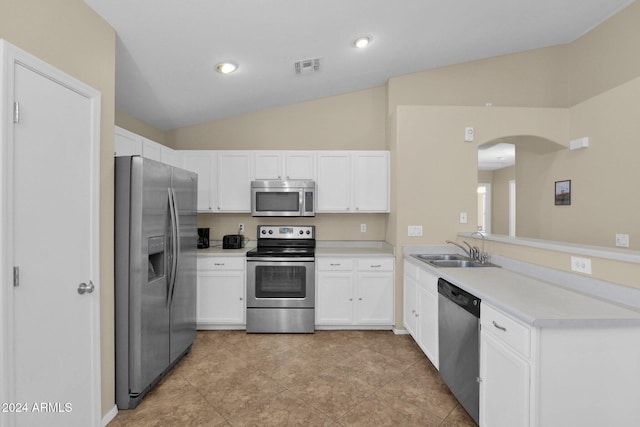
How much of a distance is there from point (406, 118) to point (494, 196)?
6.23 metres

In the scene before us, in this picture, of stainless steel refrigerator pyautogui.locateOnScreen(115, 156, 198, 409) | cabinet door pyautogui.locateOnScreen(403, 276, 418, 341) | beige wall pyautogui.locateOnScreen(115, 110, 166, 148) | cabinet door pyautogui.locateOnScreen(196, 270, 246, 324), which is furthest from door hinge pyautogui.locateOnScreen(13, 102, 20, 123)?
cabinet door pyautogui.locateOnScreen(403, 276, 418, 341)

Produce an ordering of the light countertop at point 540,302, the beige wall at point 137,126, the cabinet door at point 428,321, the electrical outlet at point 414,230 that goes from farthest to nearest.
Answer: the electrical outlet at point 414,230
the beige wall at point 137,126
the cabinet door at point 428,321
the light countertop at point 540,302

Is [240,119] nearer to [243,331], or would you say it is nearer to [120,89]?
[120,89]

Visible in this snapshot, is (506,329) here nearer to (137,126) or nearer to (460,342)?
(460,342)

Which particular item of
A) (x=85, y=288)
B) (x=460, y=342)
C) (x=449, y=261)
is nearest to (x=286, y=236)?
(x=449, y=261)

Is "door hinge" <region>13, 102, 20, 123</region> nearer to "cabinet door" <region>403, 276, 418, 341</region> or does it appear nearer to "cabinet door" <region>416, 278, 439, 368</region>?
"cabinet door" <region>416, 278, 439, 368</region>

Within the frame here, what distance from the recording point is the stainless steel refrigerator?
2.02 meters

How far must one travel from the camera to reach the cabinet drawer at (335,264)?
3305 mm

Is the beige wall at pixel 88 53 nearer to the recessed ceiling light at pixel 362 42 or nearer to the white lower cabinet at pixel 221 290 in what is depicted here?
the white lower cabinet at pixel 221 290

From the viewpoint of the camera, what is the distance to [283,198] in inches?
138

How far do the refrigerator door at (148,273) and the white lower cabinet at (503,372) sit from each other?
226 cm

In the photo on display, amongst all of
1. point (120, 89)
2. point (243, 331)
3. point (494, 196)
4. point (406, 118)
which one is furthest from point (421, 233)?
point (494, 196)

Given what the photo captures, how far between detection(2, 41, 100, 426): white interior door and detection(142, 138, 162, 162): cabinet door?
3.70 ft

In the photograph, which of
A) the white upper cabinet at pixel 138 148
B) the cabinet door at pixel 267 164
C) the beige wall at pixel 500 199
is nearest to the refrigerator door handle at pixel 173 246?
the white upper cabinet at pixel 138 148
